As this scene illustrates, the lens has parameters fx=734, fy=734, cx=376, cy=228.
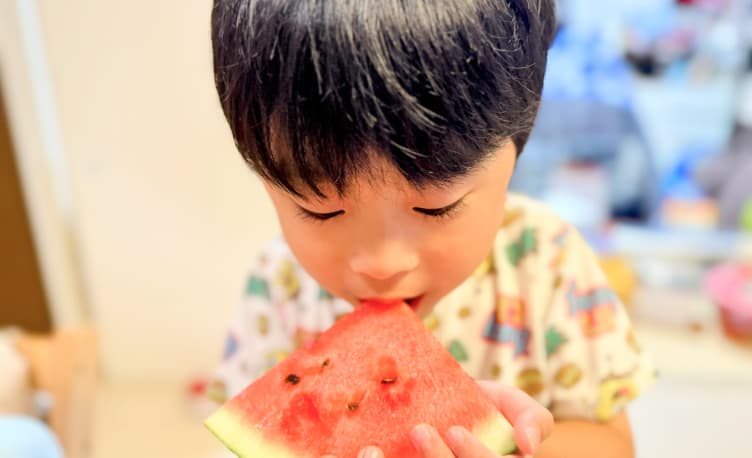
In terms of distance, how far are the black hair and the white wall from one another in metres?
0.84

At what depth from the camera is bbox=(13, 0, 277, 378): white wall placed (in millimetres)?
1297

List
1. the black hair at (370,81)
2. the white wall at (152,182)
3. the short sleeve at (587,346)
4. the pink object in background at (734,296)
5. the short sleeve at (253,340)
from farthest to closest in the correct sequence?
the pink object in background at (734,296) → the white wall at (152,182) → the short sleeve at (253,340) → the short sleeve at (587,346) → the black hair at (370,81)

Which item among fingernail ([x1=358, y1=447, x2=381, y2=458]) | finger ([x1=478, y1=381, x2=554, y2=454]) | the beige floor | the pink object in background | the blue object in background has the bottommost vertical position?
the beige floor

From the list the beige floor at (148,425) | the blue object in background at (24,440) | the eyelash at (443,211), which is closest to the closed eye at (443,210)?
the eyelash at (443,211)

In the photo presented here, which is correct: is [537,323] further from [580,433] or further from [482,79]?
[482,79]

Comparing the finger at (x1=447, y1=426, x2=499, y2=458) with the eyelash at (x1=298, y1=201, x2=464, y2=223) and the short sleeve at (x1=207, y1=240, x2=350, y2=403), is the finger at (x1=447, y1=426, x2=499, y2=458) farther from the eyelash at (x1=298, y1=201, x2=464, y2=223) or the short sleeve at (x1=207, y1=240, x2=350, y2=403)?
the short sleeve at (x1=207, y1=240, x2=350, y2=403)

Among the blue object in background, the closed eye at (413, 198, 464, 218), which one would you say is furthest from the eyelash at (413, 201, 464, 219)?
the blue object in background

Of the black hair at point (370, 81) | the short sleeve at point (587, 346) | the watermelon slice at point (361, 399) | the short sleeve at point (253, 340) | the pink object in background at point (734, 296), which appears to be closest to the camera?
the black hair at point (370, 81)

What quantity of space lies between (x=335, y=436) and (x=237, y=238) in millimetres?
948

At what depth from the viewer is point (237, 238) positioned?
1456 millimetres

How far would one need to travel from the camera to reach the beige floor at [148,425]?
150cm

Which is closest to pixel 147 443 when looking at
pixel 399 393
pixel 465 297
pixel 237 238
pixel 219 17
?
pixel 237 238

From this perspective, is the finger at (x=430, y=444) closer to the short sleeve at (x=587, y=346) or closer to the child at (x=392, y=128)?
the child at (x=392, y=128)

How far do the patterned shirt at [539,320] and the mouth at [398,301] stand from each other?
0.46ft
